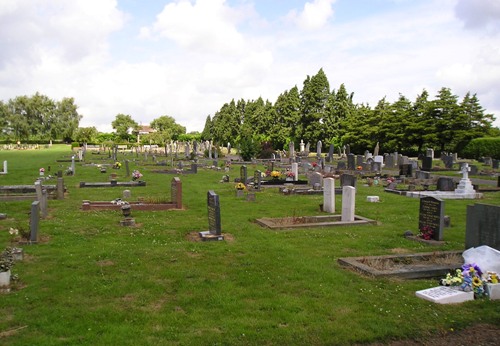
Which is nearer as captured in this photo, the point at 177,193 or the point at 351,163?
the point at 177,193

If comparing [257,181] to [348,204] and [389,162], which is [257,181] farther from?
[389,162]

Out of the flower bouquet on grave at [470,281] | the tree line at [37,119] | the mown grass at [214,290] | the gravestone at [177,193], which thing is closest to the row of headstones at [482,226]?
the mown grass at [214,290]

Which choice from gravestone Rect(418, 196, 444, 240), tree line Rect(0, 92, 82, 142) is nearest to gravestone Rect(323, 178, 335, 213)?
gravestone Rect(418, 196, 444, 240)

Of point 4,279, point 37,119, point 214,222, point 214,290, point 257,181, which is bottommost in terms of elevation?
point 214,290

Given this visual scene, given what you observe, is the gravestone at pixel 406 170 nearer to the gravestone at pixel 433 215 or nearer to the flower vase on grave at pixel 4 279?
the gravestone at pixel 433 215

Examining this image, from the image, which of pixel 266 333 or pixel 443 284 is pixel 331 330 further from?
pixel 443 284

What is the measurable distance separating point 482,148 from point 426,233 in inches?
1698

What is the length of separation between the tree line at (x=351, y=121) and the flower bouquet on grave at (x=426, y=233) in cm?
4379

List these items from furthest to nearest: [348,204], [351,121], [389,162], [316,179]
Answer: [351,121], [389,162], [316,179], [348,204]

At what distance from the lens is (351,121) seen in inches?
2771

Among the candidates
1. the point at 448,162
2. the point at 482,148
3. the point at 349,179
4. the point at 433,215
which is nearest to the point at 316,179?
the point at 349,179

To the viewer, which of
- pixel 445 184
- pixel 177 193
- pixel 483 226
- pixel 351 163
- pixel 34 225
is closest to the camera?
pixel 483 226

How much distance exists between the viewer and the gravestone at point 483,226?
9.95 meters

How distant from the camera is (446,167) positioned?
131ft
